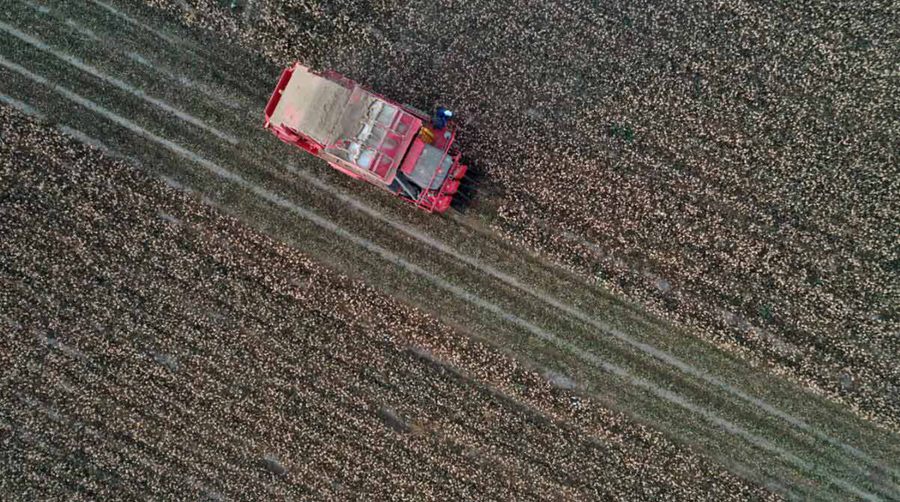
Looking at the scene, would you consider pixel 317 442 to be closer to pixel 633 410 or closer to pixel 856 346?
pixel 633 410

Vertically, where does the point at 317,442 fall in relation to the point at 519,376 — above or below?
below

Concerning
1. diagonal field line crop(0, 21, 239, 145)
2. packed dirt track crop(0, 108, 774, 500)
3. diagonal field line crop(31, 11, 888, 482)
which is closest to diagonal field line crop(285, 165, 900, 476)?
diagonal field line crop(31, 11, 888, 482)

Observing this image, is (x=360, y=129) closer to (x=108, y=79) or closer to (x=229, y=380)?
(x=229, y=380)

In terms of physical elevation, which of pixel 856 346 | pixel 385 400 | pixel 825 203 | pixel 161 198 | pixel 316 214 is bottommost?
pixel 385 400

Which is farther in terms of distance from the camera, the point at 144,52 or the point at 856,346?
the point at 144,52

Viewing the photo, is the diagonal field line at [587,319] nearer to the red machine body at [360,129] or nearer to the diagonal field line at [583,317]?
the diagonal field line at [583,317]

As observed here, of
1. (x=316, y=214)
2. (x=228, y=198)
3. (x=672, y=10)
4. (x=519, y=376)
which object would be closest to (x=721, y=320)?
(x=519, y=376)

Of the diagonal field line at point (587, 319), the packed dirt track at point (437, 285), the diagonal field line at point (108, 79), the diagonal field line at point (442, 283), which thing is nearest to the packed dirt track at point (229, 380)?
the packed dirt track at point (437, 285)

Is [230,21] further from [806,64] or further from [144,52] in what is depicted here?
[806,64]
